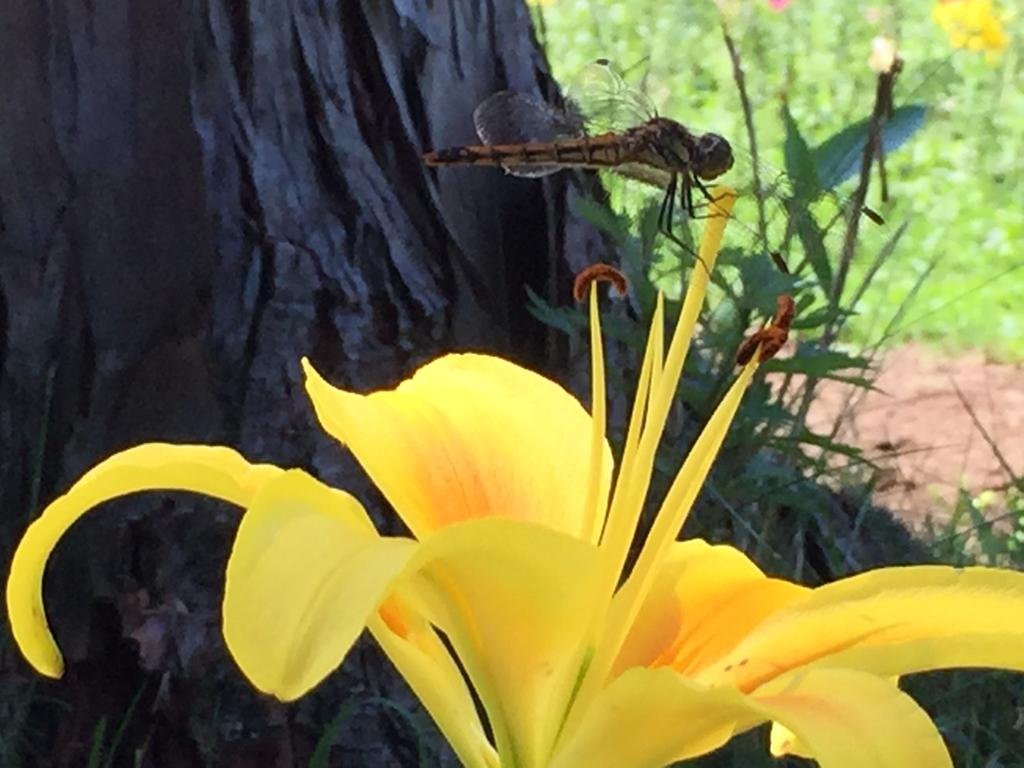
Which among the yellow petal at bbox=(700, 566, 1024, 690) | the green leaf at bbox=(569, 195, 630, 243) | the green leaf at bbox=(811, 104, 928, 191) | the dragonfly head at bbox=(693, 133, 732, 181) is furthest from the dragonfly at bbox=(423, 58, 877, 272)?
the green leaf at bbox=(811, 104, 928, 191)

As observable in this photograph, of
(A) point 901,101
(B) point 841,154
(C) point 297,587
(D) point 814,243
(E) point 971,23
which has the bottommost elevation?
(C) point 297,587

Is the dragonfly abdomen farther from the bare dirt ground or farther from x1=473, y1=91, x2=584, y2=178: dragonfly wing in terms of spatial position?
the bare dirt ground

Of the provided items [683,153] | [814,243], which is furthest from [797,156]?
[683,153]

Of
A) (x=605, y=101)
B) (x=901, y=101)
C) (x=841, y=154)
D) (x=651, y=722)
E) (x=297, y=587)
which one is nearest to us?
(x=297, y=587)

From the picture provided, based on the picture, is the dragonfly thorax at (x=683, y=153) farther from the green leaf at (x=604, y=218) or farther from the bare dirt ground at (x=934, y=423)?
the bare dirt ground at (x=934, y=423)

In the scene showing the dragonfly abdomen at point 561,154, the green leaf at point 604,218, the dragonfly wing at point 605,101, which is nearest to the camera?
the dragonfly abdomen at point 561,154

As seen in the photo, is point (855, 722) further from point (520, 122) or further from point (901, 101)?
point (901, 101)

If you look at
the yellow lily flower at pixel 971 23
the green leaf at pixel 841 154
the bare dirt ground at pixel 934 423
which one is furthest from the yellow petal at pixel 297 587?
the yellow lily flower at pixel 971 23

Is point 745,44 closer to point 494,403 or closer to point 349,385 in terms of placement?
point 349,385
